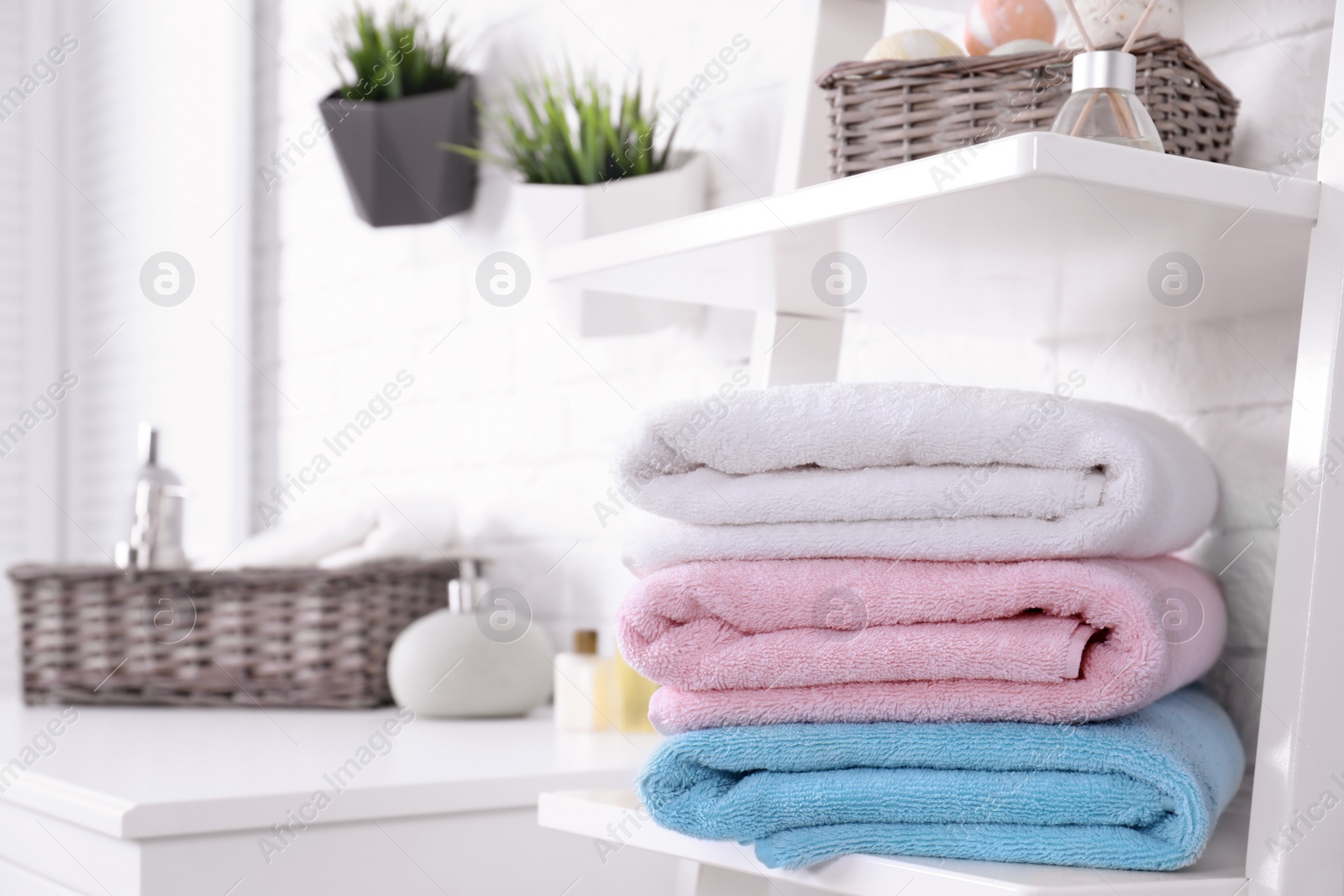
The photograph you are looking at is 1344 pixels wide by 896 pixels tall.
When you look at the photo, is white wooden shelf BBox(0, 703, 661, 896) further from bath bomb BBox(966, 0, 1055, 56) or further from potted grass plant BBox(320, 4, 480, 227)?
potted grass plant BBox(320, 4, 480, 227)

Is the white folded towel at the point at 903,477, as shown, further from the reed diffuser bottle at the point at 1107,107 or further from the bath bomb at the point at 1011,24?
the bath bomb at the point at 1011,24

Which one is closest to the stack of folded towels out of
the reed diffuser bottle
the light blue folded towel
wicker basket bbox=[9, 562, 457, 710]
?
the light blue folded towel

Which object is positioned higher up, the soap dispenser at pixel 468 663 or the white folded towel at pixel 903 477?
the white folded towel at pixel 903 477

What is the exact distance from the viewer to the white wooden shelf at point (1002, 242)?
513 millimetres

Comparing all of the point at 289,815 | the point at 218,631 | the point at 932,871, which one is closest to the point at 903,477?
the point at 932,871

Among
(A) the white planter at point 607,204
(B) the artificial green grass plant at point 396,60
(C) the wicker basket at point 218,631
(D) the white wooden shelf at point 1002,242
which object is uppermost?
(B) the artificial green grass plant at point 396,60

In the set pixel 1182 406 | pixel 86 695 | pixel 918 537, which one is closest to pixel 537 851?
pixel 918 537

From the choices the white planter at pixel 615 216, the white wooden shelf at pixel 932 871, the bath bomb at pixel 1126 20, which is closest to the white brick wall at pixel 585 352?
the white planter at pixel 615 216

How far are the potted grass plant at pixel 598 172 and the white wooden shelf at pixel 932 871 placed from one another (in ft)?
2.03

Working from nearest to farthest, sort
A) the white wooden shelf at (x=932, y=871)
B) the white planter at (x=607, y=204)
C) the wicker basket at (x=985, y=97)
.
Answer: the white wooden shelf at (x=932, y=871) < the wicker basket at (x=985, y=97) < the white planter at (x=607, y=204)

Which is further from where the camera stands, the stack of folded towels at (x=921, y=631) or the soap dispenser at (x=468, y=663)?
the soap dispenser at (x=468, y=663)

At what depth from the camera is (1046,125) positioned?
648mm

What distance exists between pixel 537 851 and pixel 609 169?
1.99 feet

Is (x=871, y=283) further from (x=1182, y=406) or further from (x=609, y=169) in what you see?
(x=609, y=169)
